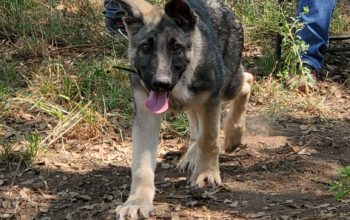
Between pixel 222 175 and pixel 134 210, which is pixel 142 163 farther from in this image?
pixel 222 175

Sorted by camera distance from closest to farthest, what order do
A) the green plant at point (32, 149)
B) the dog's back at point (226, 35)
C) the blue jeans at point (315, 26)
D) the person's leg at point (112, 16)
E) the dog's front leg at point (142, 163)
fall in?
the dog's front leg at point (142, 163) → the dog's back at point (226, 35) → the green plant at point (32, 149) → the blue jeans at point (315, 26) → the person's leg at point (112, 16)

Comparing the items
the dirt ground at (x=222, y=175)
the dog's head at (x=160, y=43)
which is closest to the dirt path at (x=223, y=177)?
the dirt ground at (x=222, y=175)

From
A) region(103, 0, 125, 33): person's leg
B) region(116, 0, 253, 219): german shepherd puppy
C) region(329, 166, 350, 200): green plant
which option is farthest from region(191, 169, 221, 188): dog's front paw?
region(103, 0, 125, 33): person's leg

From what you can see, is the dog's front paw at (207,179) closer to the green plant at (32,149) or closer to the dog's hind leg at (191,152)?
the dog's hind leg at (191,152)

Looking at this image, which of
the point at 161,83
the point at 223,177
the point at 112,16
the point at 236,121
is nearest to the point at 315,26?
the point at 236,121

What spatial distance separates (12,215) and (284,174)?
70.4 inches

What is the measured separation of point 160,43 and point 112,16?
10.2 ft

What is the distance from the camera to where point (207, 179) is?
431 cm

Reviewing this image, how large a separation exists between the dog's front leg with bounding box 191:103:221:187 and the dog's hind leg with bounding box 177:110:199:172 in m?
0.19

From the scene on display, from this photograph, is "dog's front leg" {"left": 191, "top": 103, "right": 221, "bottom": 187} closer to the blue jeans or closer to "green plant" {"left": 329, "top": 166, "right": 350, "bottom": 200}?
"green plant" {"left": 329, "top": 166, "right": 350, "bottom": 200}

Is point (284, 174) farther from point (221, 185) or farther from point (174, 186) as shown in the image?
point (174, 186)

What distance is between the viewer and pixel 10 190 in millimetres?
4410

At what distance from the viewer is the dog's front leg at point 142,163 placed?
12.4 ft

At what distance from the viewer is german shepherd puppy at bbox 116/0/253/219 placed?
380 centimetres
